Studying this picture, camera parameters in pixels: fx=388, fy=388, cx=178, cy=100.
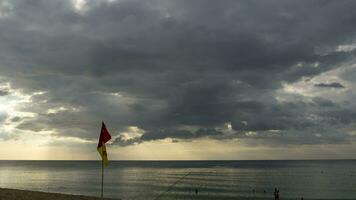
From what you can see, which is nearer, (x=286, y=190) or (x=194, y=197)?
(x=194, y=197)

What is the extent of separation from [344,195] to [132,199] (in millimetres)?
44804

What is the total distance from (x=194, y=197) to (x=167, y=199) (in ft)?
21.3

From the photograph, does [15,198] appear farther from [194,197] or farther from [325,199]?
[325,199]

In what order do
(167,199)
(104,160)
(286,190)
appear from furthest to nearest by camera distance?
(286,190) → (167,199) → (104,160)

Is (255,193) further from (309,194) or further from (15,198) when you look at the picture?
(15,198)

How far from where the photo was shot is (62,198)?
32.2 m

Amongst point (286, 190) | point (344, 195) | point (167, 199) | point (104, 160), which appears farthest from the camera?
point (286, 190)

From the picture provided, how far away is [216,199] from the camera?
7556cm

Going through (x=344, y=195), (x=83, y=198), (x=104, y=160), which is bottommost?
(x=344, y=195)

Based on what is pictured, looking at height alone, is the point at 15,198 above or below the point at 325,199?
above

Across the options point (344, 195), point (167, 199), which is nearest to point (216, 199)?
point (167, 199)

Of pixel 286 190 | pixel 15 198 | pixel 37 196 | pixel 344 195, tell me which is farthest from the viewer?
pixel 286 190

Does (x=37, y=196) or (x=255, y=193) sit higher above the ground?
(x=37, y=196)

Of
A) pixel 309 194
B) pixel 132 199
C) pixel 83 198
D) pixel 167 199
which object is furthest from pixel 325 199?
pixel 83 198
